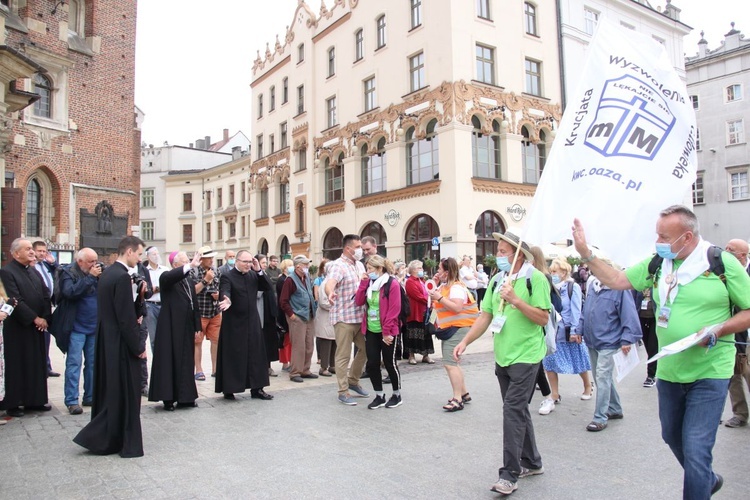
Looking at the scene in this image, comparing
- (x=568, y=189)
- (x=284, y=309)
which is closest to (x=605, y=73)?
(x=568, y=189)

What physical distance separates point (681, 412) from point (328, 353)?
689 cm

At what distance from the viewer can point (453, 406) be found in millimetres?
6953

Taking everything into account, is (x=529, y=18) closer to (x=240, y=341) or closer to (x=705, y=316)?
(x=240, y=341)

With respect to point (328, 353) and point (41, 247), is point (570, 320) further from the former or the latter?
point (41, 247)

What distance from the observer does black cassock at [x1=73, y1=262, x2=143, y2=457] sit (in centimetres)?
521

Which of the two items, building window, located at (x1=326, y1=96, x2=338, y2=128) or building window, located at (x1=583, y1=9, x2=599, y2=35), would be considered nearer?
building window, located at (x1=583, y1=9, x2=599, y2=35)

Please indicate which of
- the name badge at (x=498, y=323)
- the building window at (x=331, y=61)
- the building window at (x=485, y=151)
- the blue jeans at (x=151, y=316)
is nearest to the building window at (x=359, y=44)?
the building window at (x=331, y=61)

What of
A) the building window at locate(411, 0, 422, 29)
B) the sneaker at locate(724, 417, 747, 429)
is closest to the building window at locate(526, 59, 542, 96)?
the building window at locate(411, 0, 422, 29)

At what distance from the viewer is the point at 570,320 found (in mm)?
7422

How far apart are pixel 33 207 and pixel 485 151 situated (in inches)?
754

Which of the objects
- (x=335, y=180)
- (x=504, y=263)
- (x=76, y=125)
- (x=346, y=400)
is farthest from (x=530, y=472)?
(x=335, y=180)

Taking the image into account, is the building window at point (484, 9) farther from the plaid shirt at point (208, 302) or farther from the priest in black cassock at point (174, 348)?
the priest in black cassock at point (174, 348)

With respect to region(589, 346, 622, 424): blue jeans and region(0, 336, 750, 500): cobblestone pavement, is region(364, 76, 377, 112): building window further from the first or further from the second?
region(589, 346, 622, 424): blue jeans

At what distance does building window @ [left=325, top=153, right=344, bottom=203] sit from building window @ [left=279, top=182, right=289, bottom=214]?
17.3 ft
